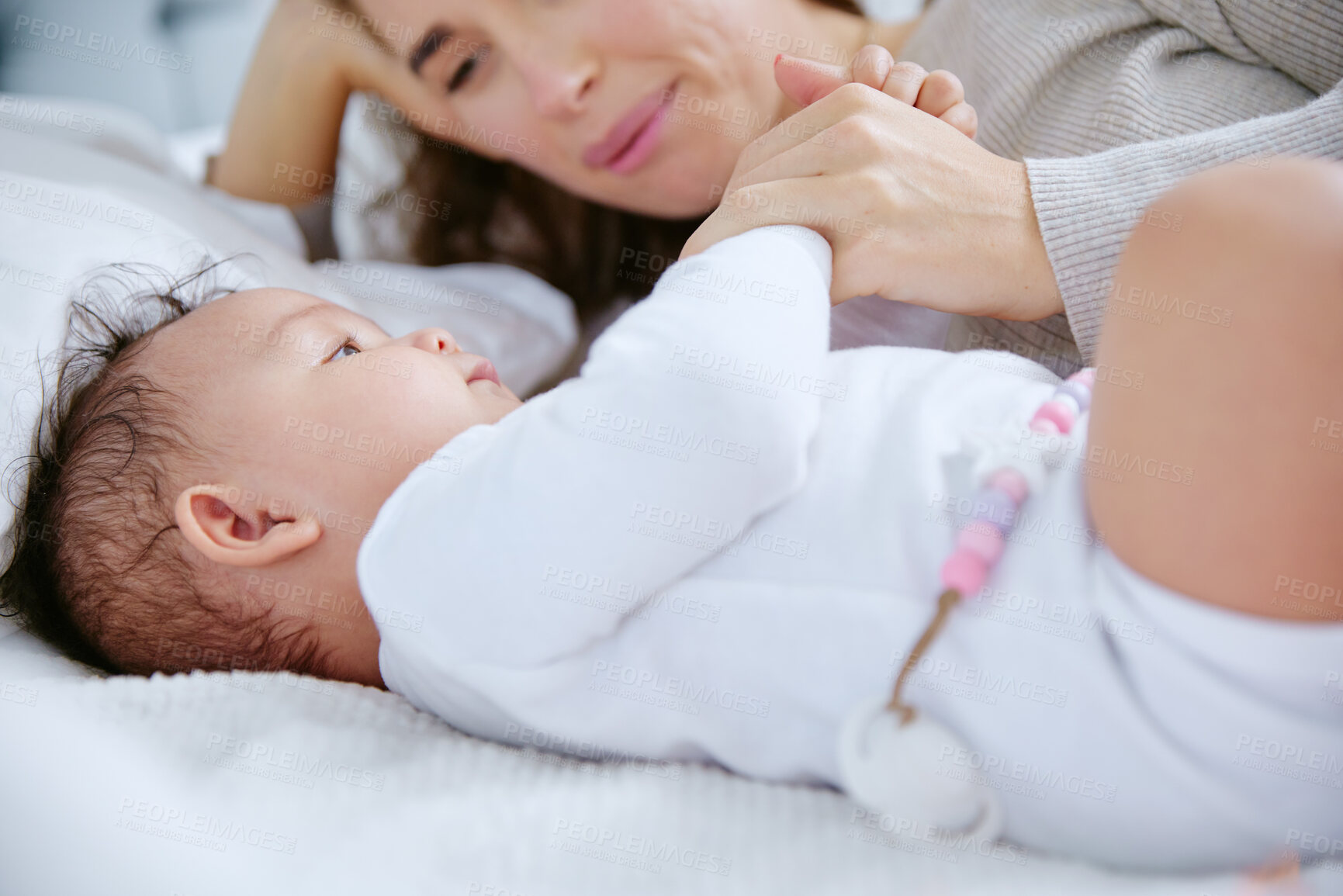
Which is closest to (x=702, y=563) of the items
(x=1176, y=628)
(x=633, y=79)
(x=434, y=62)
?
(x=1176, y=628)

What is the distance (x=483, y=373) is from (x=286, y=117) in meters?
0.97

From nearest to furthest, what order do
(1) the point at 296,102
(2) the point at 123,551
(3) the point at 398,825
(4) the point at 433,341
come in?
1. (3) the point at 398,825
2. (2) the point at 123,551
3. (4) the point at 433,341
4. (1) the point at 296,102

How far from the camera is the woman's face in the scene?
3.56 ft

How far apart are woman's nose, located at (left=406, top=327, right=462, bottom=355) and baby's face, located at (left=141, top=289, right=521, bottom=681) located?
39mm

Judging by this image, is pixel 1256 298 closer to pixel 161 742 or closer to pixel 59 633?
pixel 161 742

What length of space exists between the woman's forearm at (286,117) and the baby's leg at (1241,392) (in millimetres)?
1379

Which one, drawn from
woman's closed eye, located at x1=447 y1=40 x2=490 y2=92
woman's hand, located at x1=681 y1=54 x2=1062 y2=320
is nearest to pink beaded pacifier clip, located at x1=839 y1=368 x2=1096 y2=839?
woman's hand, located at x1=681 y1=54 x2=1062 y2=320

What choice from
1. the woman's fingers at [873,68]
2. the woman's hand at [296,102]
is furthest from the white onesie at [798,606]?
the woman's hand at [296,102]

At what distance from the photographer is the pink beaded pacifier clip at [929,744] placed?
1.77 ft

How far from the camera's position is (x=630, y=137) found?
1188 mm

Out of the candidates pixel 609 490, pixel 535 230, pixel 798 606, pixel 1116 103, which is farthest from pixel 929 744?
pixel 535 230

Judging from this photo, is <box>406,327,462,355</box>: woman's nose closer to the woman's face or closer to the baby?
the baby

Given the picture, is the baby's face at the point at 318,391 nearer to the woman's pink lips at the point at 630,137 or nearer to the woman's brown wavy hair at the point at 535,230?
the woman's pink lips at the point at 630,137

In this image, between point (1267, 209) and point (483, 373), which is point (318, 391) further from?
point (1267, 209)
